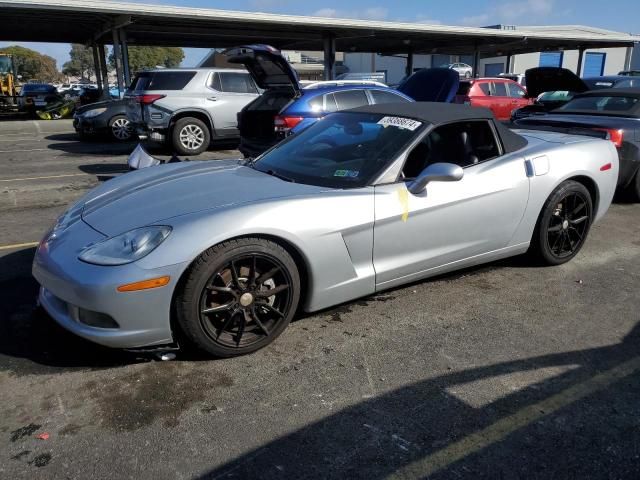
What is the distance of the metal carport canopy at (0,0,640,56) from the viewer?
16688 mm

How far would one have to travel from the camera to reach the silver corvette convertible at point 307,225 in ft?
8.85

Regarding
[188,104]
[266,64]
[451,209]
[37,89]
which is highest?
[266,64]

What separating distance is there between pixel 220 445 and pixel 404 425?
33.1 inches

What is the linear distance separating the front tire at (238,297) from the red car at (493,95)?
40.1 ft

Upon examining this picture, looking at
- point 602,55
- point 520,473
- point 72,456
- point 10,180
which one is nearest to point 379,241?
point 520,473

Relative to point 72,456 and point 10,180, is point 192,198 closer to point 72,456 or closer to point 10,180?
point 72,456

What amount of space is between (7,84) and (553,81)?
2715 centimetres

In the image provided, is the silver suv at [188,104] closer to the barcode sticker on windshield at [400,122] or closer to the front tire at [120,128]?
the front tire at [120,128]

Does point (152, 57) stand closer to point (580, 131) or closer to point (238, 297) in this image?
point (580, 131)

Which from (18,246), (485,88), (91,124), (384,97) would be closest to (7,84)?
(91,124)

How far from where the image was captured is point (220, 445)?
2.27m

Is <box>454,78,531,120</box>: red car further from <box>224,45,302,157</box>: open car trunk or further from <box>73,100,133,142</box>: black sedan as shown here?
<box>73,100,133,142</box>: black sedan

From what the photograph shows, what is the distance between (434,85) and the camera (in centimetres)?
987

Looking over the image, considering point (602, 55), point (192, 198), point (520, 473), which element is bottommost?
point (520, 473)
